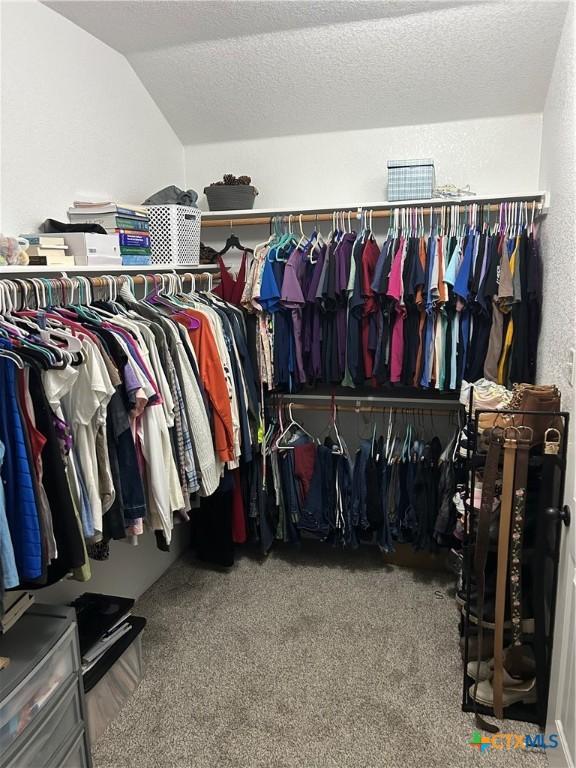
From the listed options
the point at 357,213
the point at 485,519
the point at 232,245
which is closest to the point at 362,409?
the point at 357,213

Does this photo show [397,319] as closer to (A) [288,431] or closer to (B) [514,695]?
(A) [288,431]

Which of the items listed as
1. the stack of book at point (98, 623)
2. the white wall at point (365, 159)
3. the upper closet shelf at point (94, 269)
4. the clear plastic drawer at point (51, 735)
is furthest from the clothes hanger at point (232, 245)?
the clear plastic drawer at point (51, 735)

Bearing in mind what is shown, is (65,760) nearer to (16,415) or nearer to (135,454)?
(135,454)

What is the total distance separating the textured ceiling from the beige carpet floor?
240 centimetres

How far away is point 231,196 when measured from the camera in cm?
308

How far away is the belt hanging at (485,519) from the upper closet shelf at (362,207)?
3.91 ft

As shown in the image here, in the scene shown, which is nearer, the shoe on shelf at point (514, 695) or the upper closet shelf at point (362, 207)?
the shoe on shelf at point (514, 695)

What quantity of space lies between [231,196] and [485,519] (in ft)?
6.76

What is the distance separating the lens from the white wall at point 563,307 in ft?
5.56

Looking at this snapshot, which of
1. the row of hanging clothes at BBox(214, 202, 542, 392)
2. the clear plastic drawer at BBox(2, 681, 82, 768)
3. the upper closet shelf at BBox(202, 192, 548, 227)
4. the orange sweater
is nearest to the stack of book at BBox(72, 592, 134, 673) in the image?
the clear plastic drawer at BBox(2, 681, 82, 768)

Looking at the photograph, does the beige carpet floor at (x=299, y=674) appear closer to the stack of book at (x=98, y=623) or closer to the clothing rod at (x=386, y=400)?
the stack of book at (x=98, y=623)

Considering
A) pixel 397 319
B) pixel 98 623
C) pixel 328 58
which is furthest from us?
pixel 397 319

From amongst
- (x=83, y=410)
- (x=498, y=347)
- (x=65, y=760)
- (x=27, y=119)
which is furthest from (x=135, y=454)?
(x=498, y=347)

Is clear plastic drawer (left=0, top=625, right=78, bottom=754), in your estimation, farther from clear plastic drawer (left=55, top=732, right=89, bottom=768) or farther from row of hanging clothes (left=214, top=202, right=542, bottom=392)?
row of hanging clothes (left=214, top=202, right=542, bottom=392)
